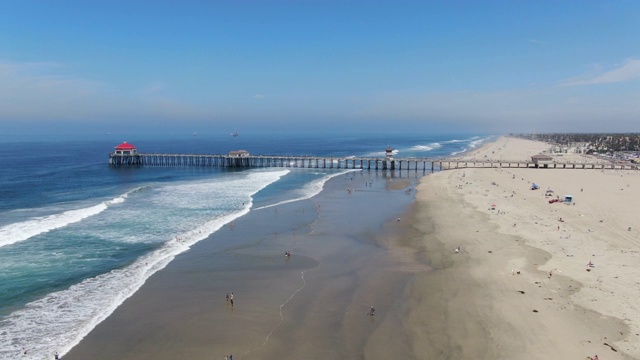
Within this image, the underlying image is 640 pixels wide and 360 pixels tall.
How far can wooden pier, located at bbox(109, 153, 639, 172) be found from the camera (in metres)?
68.9

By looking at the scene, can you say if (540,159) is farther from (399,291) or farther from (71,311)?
(71,311)

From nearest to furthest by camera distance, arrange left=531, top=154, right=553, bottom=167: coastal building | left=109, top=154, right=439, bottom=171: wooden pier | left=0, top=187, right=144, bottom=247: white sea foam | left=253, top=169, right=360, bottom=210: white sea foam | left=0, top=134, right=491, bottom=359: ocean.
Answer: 1. left=0, top=134, right=491, bottom=359: ocean
2. left=0, top=187, right=144, bottom=247: white sea foam
3. left=253, top=169, right=360, bottom=210: white sea foam
4. left=531, top=154, right=553, bottom=167: coastal building
5. left=109, top=154, right=439, bottom=171: wooden pier

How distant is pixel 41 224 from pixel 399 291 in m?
26.3

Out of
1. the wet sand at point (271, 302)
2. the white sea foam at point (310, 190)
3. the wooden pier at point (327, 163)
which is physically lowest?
the wet sand at point (271, 302)

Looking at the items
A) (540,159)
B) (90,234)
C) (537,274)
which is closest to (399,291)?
(537,274)

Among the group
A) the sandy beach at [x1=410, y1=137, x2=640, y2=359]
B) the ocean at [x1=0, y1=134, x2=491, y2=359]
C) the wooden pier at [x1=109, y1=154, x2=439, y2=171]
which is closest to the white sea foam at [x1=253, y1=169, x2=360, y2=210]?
the ocean at [x1=0, y1=134, x2=491, y2=359]

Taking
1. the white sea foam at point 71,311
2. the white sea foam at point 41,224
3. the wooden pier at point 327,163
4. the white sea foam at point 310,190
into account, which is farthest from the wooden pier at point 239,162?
the white sea foam at point 71,311

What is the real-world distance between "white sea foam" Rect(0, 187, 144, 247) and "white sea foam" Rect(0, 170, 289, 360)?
9872mm

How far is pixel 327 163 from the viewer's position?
3346 inches

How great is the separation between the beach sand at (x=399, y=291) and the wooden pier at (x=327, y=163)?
117ft

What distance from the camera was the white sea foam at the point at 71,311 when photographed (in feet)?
49.9

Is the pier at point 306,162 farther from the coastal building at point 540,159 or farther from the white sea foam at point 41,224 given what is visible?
the white sea foam at point 41,224

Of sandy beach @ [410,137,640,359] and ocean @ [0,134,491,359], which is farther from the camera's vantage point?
ocean @ [0,134,491,359]

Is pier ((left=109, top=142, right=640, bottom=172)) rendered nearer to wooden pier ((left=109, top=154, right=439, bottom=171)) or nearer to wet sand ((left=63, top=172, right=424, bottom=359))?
wooden pier ((left=109, top=154, right=439, bottom=171))
